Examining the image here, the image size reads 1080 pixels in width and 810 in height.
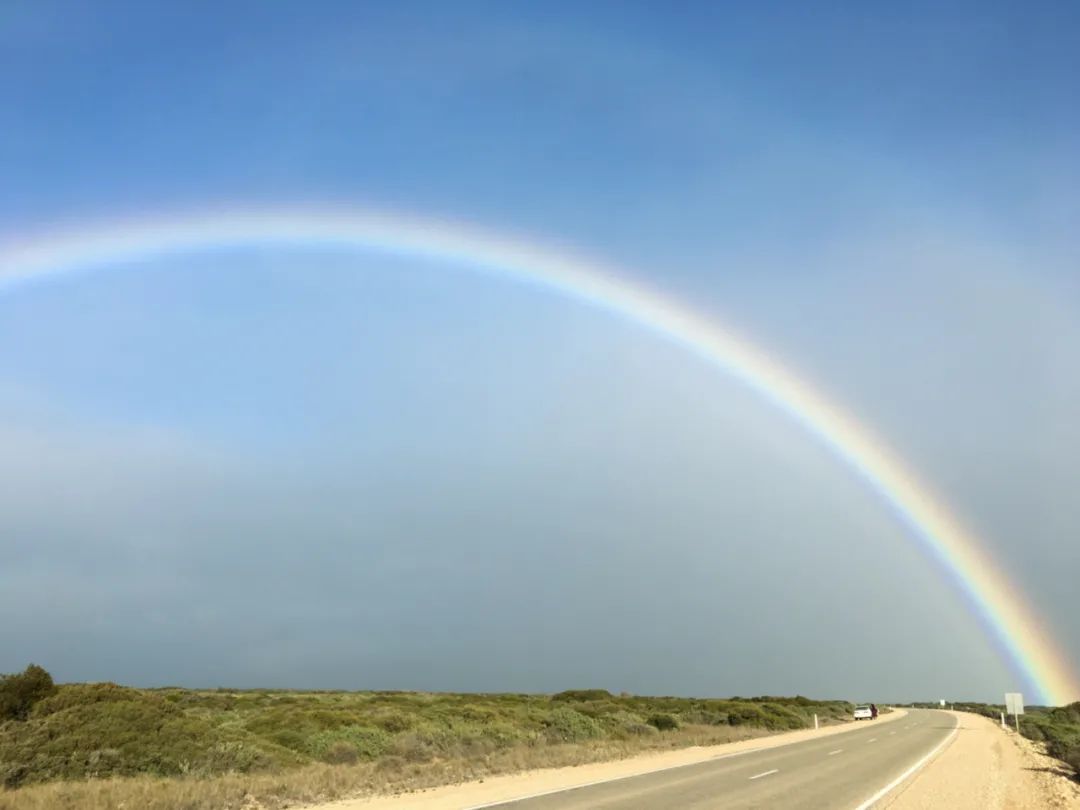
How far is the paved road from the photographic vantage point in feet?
51.9

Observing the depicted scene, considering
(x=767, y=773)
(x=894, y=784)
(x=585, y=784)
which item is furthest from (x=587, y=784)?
(x=894, y=784)

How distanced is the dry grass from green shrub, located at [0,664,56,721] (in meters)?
8.15

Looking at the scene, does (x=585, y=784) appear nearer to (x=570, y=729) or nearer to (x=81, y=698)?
(x=81, y=698)

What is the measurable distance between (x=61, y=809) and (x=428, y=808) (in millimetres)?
5641

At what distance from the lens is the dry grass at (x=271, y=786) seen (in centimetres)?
1403

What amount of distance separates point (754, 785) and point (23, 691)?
1950cm

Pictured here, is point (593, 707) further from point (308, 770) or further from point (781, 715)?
point (308, 770)

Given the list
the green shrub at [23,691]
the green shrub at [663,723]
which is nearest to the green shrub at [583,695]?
the green shrub at [663,723]

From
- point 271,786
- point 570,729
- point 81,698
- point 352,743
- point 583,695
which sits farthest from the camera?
point 583,695

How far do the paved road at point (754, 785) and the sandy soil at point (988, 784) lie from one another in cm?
84

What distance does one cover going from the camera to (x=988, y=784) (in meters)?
21.6

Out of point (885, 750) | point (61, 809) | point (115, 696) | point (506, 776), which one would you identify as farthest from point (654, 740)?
point (61, 809)

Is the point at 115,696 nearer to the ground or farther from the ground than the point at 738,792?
farther from the ground

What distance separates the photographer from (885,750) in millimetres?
34062
